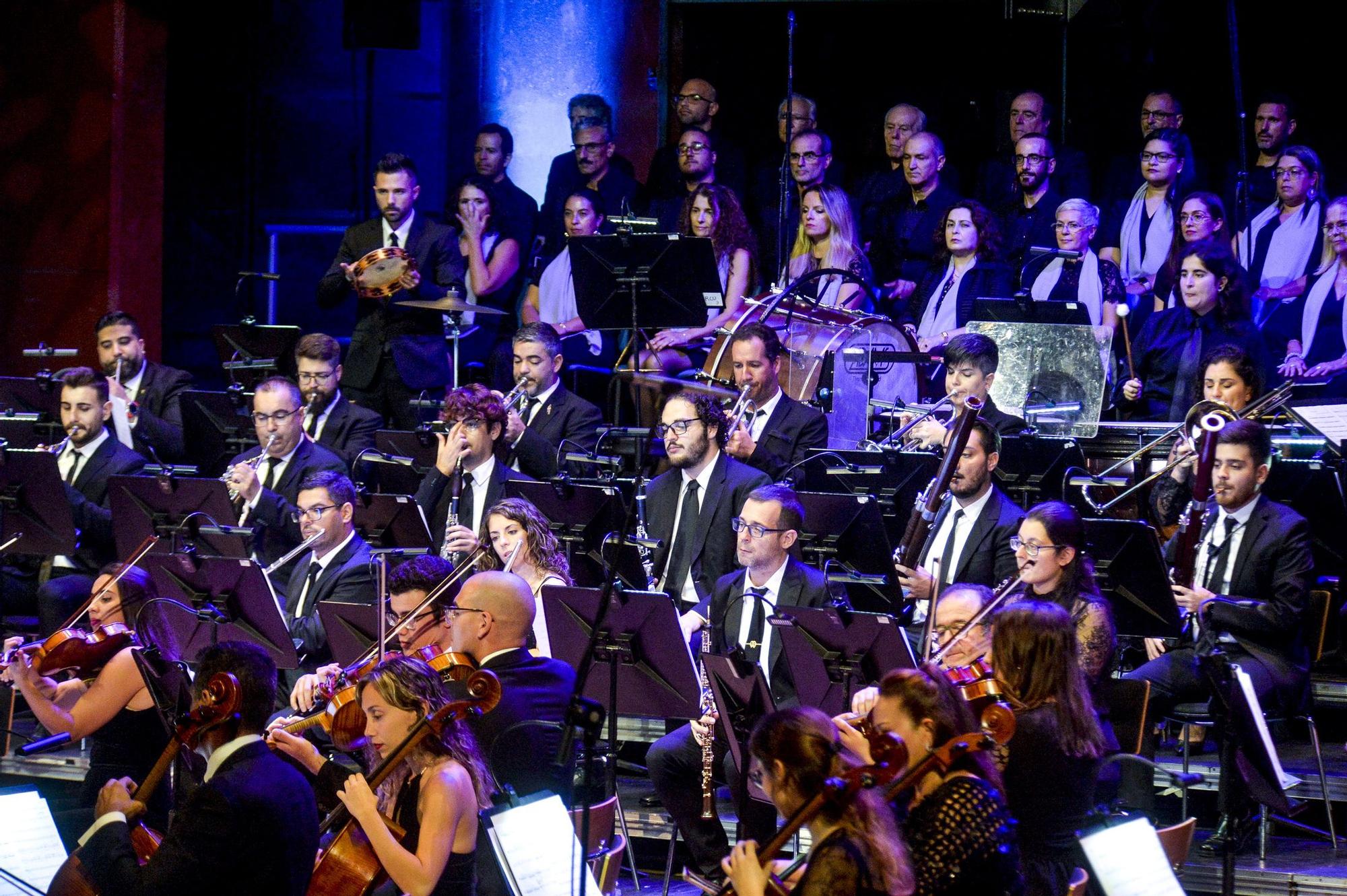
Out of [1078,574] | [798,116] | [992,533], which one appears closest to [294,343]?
[798,116]

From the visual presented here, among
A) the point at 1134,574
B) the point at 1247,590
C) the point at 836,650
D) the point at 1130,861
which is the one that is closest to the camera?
the point at 1130,861

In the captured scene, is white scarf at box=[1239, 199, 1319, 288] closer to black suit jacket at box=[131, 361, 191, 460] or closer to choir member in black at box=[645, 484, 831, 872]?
choir member in black at box=[645, 484, 831, 872]

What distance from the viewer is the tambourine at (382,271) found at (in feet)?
29.7

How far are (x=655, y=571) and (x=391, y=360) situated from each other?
287 cm

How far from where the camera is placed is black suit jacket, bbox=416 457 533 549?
7789mm

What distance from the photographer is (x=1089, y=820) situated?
464cm

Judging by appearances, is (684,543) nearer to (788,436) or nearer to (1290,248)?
(788,436)

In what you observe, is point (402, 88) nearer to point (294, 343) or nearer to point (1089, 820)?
point (294, 343)

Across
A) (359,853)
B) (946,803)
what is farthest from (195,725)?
(946,803)

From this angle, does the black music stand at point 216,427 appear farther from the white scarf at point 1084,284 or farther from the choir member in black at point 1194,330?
the choir member in black at point 1194,330

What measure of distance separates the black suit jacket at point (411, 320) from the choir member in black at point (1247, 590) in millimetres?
4458

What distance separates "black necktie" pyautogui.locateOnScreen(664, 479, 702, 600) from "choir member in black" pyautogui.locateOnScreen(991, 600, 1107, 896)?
2737mm

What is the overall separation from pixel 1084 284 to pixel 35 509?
5.54 meters

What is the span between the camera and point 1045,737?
4508mm
